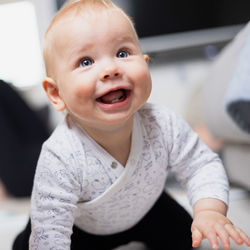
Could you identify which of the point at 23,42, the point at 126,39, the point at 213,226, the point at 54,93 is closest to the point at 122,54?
the point at 126,39

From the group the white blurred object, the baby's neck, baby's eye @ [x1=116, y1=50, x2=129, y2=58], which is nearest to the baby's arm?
the baby's neck

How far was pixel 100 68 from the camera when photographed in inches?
18.9

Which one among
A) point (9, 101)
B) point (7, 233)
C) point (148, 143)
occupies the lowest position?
point (7, 233)

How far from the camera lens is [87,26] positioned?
0.49 meters

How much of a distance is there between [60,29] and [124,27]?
9cm

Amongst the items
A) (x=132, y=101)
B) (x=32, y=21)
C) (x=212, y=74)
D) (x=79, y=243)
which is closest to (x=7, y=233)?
(x=79, y=243)

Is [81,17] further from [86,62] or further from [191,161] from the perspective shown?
[191,161]

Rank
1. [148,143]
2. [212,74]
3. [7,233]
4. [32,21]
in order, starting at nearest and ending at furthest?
Result: [148,143] → [7,233] → [212,74] → [32,21]

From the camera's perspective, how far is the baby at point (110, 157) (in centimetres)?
49

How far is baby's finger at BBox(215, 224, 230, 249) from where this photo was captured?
443mm

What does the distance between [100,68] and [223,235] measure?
26 centimetres

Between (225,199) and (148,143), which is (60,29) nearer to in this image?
(148,143)

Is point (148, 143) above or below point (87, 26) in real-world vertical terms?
below

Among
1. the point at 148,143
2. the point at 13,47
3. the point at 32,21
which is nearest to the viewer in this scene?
the point at 148,143
